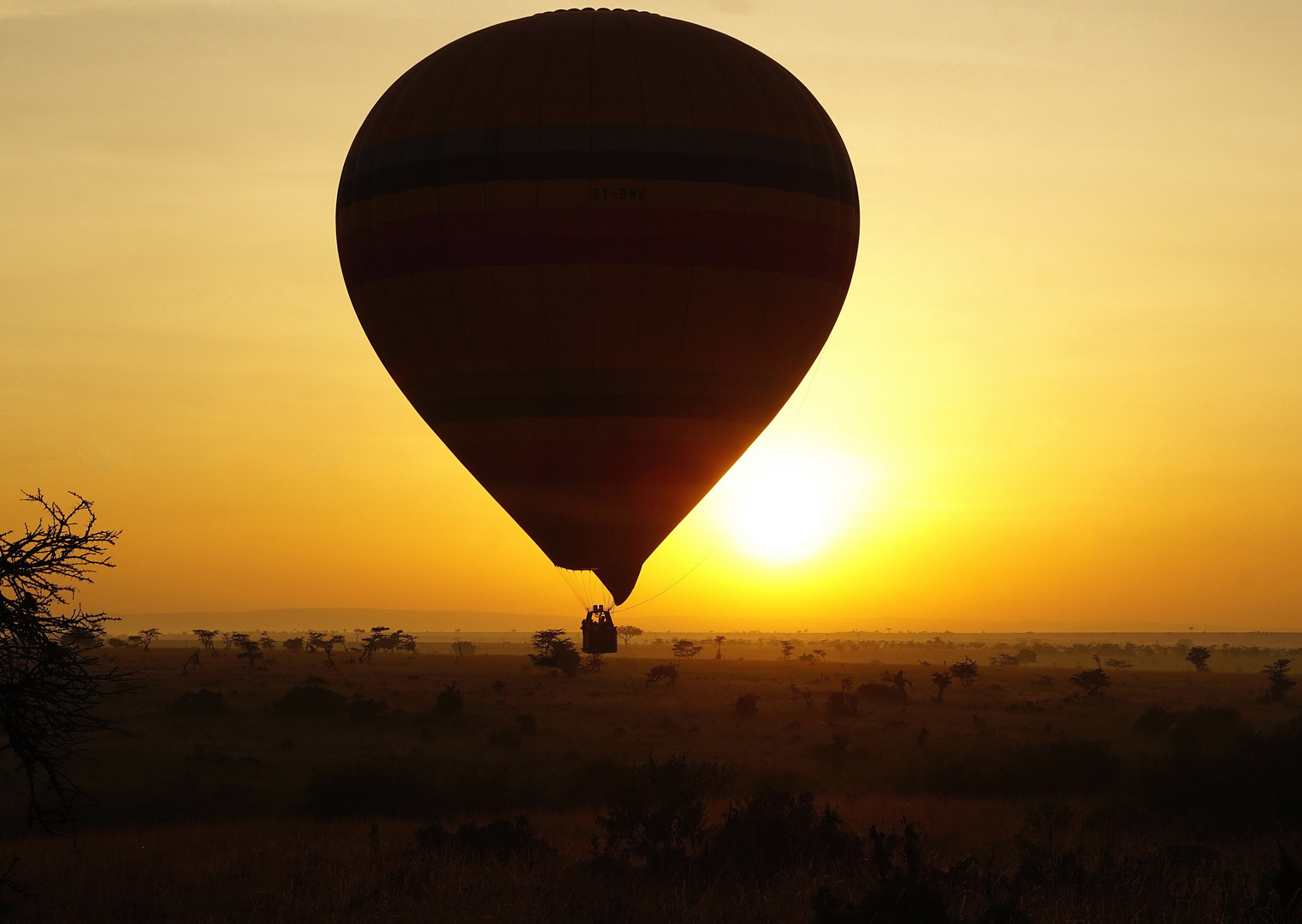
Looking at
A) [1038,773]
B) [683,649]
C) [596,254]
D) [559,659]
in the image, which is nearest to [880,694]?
[1038,773]

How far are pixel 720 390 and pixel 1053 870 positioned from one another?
53.8 feet

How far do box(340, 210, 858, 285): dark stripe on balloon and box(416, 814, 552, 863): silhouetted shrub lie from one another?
13193 millimetres

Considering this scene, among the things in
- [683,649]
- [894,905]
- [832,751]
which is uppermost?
[683,649]

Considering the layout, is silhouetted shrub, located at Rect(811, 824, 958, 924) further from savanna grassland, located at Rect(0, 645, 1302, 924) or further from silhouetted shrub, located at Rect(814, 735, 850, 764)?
silhouetted shrub, located at Rect(814, 735, 850, 764)

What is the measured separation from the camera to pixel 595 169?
92.4 feet

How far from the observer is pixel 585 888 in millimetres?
15484

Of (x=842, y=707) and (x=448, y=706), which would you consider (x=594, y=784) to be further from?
(x=842, y=707)

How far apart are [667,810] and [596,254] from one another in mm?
13842

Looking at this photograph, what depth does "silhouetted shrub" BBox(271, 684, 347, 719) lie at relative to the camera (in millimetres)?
48812

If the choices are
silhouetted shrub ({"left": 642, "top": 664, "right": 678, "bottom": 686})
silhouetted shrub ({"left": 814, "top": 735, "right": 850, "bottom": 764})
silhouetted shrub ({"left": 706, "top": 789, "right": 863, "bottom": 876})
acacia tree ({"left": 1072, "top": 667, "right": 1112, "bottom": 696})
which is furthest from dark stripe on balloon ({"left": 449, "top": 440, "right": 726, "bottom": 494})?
acacia tree ({"left": 1072, "top": 667, "right": 1112, "bottom": 696})

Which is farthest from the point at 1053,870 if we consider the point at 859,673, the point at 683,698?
the point at 859,673

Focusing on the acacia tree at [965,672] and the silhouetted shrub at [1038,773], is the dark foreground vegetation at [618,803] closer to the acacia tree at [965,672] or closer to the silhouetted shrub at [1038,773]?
the silhouetted shrub at [1038,773]

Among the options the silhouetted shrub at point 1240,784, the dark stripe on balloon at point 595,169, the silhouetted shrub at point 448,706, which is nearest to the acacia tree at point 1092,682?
the silhouetted shrub at point 448,706

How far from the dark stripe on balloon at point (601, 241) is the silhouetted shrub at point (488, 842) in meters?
13.2
